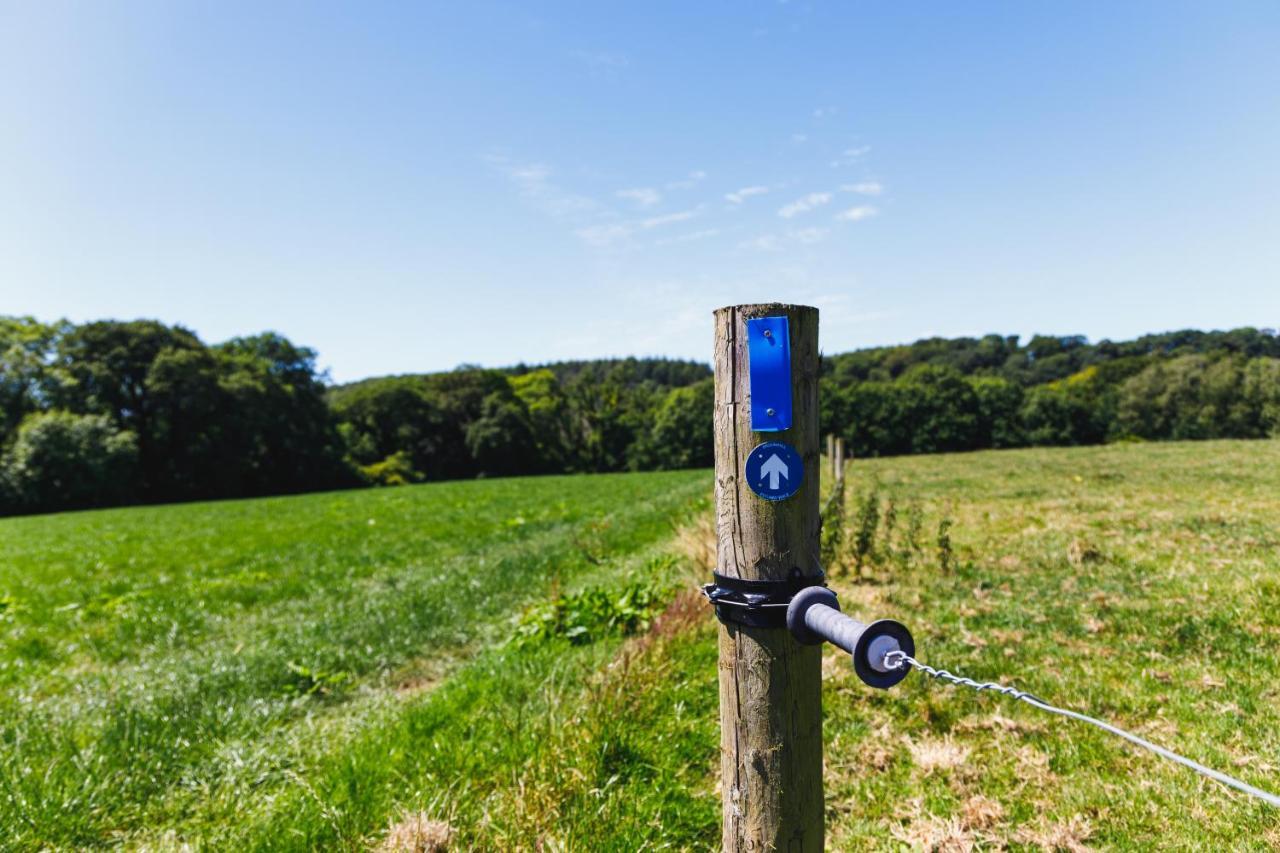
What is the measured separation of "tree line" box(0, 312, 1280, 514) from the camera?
42.8m

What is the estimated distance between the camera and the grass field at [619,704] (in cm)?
310

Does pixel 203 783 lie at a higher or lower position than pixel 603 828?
lower

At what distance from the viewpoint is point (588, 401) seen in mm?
78625

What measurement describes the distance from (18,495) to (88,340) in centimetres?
1379

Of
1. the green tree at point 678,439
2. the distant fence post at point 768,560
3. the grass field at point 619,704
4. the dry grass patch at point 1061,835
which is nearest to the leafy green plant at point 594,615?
the grass field at point 619,704

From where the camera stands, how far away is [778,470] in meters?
1.77

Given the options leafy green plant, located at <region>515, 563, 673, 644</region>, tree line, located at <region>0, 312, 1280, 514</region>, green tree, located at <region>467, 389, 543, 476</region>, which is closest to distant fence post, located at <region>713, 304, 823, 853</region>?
leafy green plant, located at <region>515, 563, 673, 644</region>

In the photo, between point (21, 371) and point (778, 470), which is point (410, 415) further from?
point (778, 470)

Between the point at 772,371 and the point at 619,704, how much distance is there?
3040 millimetres

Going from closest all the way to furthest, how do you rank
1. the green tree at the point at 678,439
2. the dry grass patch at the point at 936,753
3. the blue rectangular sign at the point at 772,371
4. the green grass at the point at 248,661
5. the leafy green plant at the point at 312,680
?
the blue rectangular sign at the point at 772,371 < the dry grass patch at the point at 936,753 < the green grass at the point at 248,661 < the leafy green plant at the point at 312,680 < the green tree at the point at 678,439

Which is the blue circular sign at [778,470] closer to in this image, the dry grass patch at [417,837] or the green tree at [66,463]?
the dry grass patch at [417,837]

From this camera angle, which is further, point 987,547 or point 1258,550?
point 987,547

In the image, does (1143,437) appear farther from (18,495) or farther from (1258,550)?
(18,495)

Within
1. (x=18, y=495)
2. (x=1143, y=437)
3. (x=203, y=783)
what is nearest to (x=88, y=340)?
(x=18, y=495)
